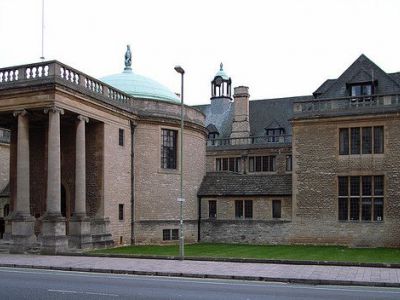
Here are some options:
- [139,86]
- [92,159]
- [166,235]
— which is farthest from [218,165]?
[92,159]

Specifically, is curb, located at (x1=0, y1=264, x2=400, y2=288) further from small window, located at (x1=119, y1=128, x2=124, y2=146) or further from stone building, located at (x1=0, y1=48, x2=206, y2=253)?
small window, located at (x1=119, y1=128, x2=124, y2=146)

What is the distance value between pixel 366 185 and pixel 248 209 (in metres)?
7.47

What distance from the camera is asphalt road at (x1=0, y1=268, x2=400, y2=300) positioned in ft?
43.7

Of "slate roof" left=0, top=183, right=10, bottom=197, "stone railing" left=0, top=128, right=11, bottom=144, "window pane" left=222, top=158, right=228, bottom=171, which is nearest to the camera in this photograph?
"slate roof" left=0, top=183, right=10, bottom=197

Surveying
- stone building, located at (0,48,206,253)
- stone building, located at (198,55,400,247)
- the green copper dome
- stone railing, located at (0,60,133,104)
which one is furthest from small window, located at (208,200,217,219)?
stone railing, located at (0,60,133,104)

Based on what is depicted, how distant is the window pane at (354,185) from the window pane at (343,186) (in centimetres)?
28

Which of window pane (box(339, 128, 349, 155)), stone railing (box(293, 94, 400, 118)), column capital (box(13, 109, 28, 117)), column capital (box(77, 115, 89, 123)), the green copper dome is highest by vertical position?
the green copper dome

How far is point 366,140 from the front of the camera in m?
31.1

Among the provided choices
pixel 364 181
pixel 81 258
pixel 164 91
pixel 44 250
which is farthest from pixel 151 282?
pixel 164 91

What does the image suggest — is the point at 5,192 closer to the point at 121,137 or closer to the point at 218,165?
the point at 121,137

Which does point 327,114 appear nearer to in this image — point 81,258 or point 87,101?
point 87,101

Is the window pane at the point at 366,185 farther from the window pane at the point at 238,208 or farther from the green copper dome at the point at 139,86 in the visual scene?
the green copper dome at the point at 139,86

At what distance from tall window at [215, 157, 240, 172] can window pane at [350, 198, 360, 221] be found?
20.9 m

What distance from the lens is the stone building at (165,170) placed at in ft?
88.0
